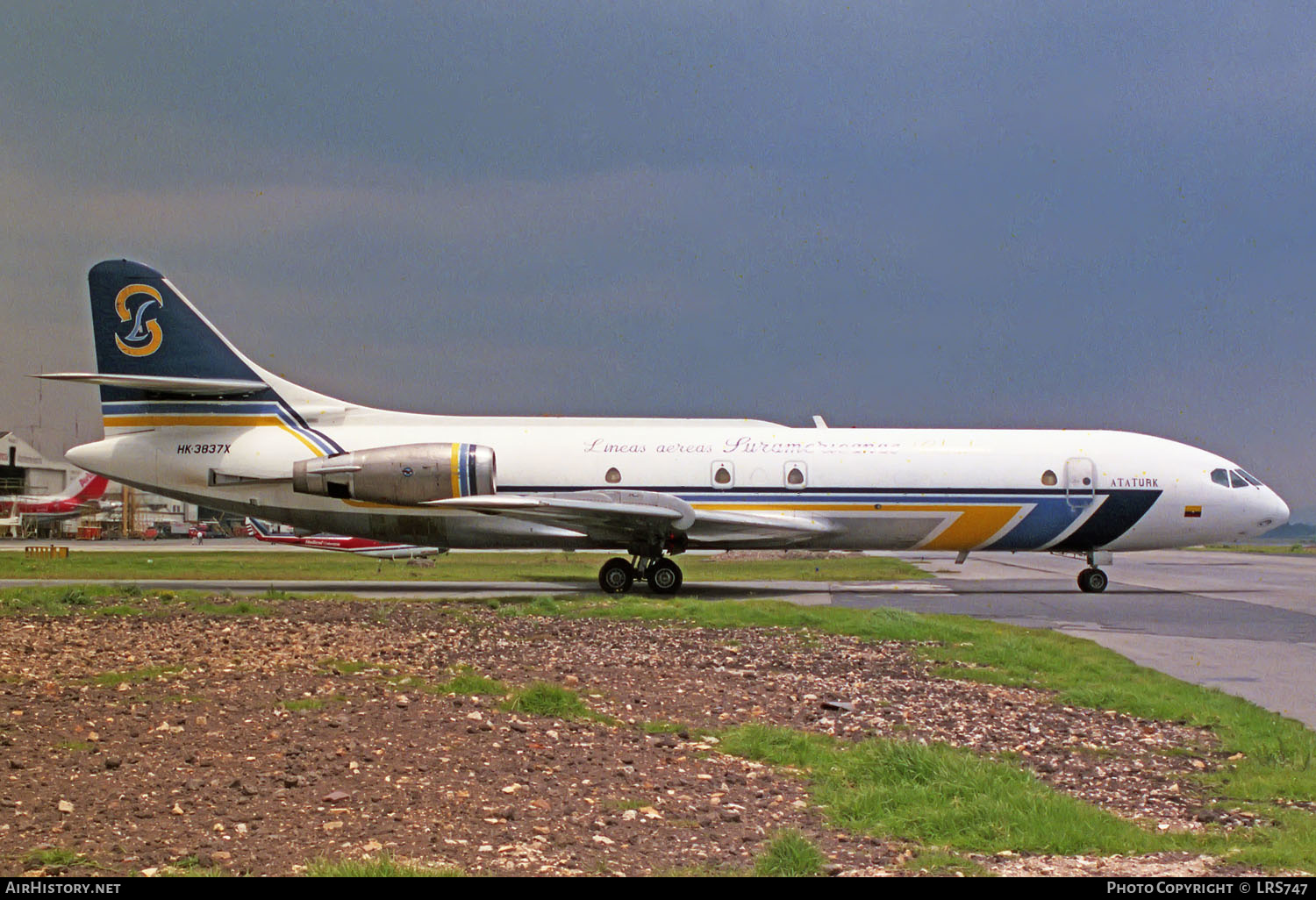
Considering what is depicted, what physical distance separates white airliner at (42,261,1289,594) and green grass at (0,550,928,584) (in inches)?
201

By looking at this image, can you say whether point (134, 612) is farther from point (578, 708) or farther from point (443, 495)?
point (578, 708)

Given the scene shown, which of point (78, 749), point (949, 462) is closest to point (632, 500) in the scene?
point (949, 462)

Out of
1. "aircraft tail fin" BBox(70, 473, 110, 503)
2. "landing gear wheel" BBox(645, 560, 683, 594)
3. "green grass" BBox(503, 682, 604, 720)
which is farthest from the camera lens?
"aircraft tail fin" BBox(70, 473, 110, 503)

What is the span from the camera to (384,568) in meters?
33.4

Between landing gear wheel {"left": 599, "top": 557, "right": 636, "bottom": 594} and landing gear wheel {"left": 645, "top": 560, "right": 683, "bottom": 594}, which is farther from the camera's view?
landing gear wheel {"left": 599, "top": 557, "right": 636, "bottom": 594}

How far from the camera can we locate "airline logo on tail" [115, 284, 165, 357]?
75.3ft

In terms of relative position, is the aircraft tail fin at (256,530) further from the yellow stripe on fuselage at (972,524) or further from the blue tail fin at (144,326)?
the yellow stripe on fuselage at (972,524)

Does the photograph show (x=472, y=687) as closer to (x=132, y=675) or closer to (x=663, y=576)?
(x=132, y=675)

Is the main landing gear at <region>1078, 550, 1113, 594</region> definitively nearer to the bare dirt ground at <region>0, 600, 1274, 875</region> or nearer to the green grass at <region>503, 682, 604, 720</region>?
the bare dirt ground at <region>0, 600, 1274, 875</region>

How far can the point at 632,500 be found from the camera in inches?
884

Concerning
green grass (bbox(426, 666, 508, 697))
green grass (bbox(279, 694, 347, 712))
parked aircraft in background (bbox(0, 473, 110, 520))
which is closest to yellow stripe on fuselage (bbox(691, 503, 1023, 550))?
green grass (bbox(426, 666, 508, 697))

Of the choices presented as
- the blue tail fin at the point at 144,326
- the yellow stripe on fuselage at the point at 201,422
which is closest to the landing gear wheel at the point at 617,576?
the yellow stripe on fuselage at the point at 201,422

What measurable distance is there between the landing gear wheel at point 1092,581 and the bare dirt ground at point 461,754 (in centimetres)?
1426

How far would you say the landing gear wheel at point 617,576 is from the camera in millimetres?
23047
